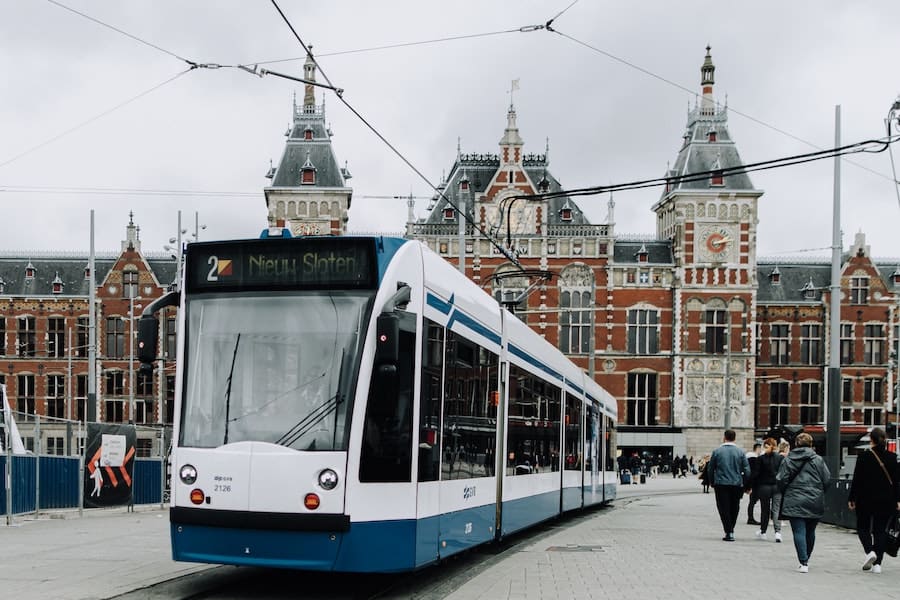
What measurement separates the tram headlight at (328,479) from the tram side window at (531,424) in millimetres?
4029

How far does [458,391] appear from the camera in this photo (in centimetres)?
915

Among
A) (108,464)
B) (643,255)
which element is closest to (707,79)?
(643,255)

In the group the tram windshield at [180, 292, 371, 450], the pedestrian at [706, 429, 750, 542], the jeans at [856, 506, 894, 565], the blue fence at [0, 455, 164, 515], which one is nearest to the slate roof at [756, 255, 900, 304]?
the pedestrian at [706, 429, 750, 542]

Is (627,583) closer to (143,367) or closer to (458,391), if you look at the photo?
(458,391)

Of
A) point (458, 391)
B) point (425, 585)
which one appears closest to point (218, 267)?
point (458, 391)

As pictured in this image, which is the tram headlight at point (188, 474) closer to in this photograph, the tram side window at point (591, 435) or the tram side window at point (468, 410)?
the tram side window at point (468, 410)

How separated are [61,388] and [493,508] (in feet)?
151

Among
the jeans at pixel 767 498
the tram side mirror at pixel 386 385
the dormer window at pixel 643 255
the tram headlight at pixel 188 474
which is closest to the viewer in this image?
the tram side mirror at pixel 386 385

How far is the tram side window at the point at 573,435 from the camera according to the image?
1534 cm

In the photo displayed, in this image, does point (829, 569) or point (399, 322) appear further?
point (829, 569)

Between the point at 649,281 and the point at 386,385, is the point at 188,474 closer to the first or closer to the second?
the point at 386,385

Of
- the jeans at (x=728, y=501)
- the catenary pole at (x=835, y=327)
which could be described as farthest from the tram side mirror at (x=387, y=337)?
the catenary pole at (x=835, y=327)

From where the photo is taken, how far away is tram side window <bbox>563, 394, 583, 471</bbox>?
1534cm

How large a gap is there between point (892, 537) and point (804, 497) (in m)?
1.12
